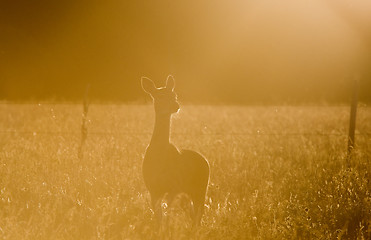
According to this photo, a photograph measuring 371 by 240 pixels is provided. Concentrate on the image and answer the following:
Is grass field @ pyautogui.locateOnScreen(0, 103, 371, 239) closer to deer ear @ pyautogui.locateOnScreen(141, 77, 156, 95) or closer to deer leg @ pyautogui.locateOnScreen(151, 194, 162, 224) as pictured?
deer leg @ pyautogui.locateOnScreen(151, 194, 162, 224)

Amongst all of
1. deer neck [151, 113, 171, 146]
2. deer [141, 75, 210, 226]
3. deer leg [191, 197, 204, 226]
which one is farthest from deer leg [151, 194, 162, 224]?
deer neck [151, 113, 171, 146]

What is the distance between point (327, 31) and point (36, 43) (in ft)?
54.1

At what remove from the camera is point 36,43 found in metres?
31.3

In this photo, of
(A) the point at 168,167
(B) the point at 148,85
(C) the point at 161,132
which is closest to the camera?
(A) the point at 168,167

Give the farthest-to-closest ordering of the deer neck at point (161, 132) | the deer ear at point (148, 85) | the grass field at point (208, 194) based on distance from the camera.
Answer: the deer ear at point (148, 85) < the deer neck at point (161, 132) < the grass field at point (208, 194)

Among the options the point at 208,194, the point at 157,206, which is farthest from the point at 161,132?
the point at 208,194

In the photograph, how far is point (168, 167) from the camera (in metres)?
6.23

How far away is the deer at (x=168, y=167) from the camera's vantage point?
20.4ft

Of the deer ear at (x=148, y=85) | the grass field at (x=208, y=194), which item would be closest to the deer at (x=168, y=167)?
the deer ear at (x=148, y=85)

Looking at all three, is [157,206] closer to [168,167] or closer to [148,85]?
[168,167]

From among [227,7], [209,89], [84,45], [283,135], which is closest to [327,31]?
[227,7]

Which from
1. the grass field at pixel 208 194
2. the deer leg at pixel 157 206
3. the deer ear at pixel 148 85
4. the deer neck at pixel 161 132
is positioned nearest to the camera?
the grass field at pixel 208 194

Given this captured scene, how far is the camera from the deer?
20.4 feet

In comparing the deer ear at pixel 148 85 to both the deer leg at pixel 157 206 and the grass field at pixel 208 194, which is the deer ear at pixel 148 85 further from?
the deer leg at pixel 157 206
